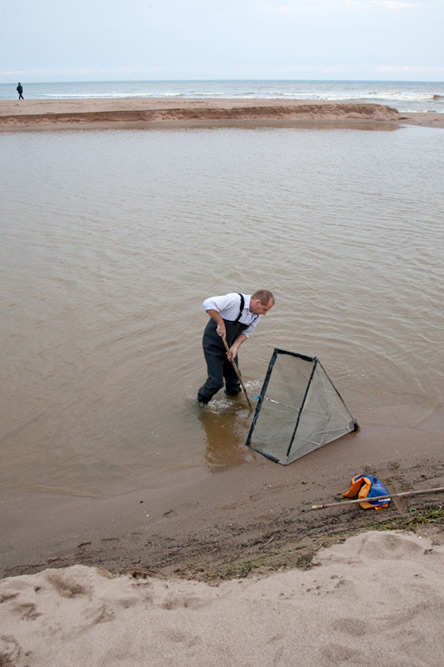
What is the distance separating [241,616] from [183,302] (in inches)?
217

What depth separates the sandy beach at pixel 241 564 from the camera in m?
2.29

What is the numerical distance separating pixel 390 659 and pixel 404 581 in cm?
58

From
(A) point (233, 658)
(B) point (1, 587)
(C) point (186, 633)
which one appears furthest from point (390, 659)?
(B) point (1, 587)

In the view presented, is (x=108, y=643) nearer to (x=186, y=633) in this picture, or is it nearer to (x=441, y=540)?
(x=186, y=633)

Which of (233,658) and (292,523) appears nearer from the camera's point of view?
(233,658)

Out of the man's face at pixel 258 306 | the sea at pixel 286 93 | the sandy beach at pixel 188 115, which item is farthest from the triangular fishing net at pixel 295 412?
Answer: the sea at pixel 286 93

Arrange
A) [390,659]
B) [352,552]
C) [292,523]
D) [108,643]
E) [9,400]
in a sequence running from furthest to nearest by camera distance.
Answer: [9,400]
[292,523]
[352,552]
[108,643]
[390,659]

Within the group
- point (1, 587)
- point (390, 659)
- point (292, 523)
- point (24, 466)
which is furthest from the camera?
point (24, 466)

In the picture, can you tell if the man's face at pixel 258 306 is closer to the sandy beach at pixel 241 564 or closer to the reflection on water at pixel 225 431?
the reflection on water at pixel 225 431

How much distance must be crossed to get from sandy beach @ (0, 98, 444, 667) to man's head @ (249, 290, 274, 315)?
1412mm

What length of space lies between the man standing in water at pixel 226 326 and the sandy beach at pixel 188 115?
1132 inches

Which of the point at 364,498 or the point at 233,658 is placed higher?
the point at 233,658

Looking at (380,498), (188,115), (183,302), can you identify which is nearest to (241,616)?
(380,498)

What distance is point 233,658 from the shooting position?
222cm
